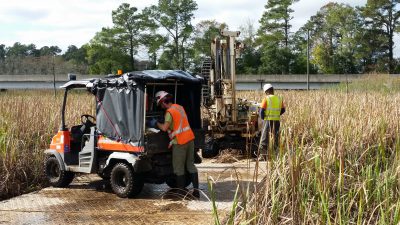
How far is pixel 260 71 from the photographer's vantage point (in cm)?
5544

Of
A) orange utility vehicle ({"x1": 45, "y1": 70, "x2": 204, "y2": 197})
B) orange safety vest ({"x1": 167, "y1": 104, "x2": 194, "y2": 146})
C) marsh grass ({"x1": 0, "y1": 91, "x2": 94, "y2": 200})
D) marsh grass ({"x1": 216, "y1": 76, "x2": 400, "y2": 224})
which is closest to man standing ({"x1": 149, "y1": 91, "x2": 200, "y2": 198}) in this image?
orange safety vest ({"x1": 167, "y1": 104, "x2": 194, "y2": 146})

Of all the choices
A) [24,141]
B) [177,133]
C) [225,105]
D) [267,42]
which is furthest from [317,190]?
[267,42]

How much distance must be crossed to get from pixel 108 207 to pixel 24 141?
3326 millimetres

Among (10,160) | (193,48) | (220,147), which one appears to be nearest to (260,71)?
(193,48)

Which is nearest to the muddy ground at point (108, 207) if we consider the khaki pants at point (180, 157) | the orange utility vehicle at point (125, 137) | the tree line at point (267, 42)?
the orange utility vehicle at point (125, 137)

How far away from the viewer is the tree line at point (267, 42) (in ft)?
185

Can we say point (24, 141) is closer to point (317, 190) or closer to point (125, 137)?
point (125, 137)

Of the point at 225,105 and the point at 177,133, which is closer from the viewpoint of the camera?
the point at 177,133

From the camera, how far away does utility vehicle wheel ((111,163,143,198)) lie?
25.2 ft

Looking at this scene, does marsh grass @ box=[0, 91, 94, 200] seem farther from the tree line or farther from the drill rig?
the tree line

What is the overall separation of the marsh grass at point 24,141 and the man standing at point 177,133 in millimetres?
2843

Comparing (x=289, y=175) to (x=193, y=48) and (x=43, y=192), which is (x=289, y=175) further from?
(x=193, y=48)

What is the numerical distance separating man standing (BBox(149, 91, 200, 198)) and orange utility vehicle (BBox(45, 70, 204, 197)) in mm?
254

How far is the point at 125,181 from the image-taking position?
786 cm
